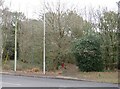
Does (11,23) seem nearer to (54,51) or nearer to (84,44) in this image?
(54,51)

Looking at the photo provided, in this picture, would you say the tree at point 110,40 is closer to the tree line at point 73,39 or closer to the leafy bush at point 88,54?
the tree line at point 73,39

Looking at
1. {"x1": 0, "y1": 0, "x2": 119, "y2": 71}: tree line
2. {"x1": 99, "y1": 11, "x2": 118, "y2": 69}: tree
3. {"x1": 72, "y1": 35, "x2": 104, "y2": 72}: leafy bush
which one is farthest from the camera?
{"x1": 99, "y1": 11, "x2": 118, "y2": 69}: tree

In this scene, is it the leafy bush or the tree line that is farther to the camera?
the tree line

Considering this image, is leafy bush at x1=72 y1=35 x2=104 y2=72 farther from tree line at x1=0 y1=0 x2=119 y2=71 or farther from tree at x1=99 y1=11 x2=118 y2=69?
tree at x1=99 y1=11 x2=118 y2=69

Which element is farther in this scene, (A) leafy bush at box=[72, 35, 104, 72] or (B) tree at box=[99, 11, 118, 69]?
(B) tree at box=[99, 11, 118, 69]

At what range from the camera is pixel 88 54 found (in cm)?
2066

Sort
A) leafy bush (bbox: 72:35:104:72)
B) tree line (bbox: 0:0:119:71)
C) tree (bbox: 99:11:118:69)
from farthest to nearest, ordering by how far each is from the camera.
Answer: tree (bbox: 99:11:118:69)
tree line (bbox: 0:0:119:71)
leafy bush (bbox: 72:35:104:72)

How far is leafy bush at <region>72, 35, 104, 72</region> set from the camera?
20625 millimetres

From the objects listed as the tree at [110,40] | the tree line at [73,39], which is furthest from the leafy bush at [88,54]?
the tree at [110,40]

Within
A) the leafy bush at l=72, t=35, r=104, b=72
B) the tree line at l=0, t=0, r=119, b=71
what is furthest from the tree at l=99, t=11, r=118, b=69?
the leafy bush at l=72, t=35, r=104, b=72

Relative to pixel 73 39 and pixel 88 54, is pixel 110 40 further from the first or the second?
pixel 73 39

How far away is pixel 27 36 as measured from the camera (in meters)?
25.1

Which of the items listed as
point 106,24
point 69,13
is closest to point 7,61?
point 69,13

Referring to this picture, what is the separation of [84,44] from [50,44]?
319 centimetres
